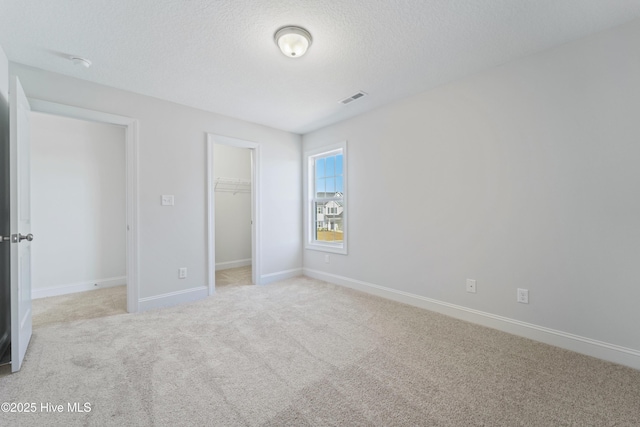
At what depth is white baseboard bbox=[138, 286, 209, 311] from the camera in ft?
9.92

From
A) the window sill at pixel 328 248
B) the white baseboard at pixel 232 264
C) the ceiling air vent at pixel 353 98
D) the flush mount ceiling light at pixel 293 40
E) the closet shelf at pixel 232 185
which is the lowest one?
the white baseboard at pixel 232 264

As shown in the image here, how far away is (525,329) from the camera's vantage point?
7.66 ft

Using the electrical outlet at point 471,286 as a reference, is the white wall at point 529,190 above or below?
above

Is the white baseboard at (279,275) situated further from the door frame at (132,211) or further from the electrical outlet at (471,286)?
the electrical outlet at (471,286)

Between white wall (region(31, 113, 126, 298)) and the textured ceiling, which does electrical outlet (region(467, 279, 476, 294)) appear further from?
white wall (region(31, 113, 126, 298))

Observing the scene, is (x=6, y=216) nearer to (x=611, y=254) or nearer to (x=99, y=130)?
(x=99, y=130)

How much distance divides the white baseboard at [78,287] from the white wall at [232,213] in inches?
62.7

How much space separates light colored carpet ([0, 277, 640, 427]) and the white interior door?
0.21 metres

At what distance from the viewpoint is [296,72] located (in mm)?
2607

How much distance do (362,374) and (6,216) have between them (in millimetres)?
3289

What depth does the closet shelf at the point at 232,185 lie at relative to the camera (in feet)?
17.1

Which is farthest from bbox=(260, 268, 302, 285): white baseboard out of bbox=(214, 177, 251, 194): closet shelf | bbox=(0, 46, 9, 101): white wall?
bbox=(0, 46, 9, 101): white wall

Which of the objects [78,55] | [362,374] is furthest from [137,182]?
[362,374]

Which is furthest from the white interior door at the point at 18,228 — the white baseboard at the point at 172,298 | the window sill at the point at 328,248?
the window sill at the point at 328,248
